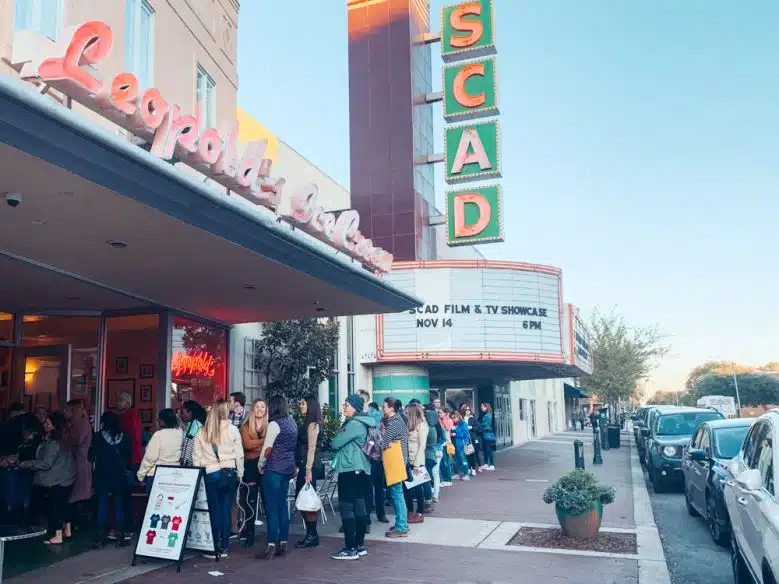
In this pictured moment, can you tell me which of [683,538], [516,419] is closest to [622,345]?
[516,419]

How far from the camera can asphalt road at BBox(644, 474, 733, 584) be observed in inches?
307

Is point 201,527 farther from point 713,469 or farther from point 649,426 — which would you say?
point 649,426

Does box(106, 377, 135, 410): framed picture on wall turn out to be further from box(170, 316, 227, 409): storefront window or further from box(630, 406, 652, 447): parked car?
box(630, 406, 652, 447): parked car

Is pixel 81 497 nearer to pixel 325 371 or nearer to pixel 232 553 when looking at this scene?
pixel 232 553

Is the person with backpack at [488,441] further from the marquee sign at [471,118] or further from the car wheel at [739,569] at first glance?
the car wheel at [739,569]

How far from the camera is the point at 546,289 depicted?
21.5 metres

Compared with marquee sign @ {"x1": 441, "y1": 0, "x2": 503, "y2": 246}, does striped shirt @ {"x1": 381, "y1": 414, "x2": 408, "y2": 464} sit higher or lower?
lower

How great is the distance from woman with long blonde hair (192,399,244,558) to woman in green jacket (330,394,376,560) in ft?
3.76

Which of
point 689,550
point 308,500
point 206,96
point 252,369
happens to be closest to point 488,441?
point 252,369

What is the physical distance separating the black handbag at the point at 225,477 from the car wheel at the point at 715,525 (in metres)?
5.71

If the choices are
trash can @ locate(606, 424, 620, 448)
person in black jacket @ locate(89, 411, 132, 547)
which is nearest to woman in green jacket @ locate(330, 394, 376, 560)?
person in black jacket @ locate(89, 411, 132, 547)

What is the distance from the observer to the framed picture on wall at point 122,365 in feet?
41.1

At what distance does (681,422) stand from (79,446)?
12621 millimetres

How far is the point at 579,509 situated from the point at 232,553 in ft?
13.7
